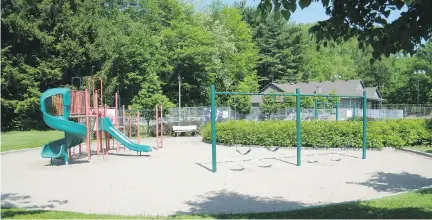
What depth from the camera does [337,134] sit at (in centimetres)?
1698

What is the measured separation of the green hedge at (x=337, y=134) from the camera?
54.7 ft

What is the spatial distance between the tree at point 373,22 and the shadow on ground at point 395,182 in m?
5.23

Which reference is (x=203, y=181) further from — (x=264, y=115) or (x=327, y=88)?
(x=327, y=88)

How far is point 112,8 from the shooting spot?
53.5 m

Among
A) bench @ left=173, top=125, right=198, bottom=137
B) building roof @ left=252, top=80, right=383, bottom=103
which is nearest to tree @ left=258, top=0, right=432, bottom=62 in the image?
bench @ left=173, top=125, right=198, bottom=137

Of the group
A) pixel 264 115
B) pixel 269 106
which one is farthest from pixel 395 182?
pixel 264 115

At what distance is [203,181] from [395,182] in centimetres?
496

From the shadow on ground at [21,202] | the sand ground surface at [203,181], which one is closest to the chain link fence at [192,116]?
the sand ground surface at [203,181]

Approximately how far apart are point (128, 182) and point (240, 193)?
3.16 m

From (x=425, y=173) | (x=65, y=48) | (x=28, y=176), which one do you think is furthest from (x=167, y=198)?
(x=65, y=48)

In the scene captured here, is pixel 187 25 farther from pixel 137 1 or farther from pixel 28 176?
pixel 28 176

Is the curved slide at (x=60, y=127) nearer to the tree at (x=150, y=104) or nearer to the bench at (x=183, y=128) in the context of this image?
the bench at (x=183, y=128)

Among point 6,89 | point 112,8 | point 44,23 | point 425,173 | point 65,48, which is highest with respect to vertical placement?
point 112,8

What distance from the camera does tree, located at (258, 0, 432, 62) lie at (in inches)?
161
